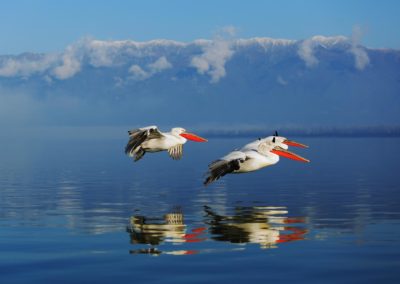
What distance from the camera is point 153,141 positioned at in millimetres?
36406

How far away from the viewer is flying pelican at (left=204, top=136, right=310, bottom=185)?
1203 inches

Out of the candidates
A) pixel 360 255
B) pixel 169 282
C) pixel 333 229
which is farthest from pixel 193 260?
pixel 333 229

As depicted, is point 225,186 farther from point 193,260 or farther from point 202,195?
point 193,260

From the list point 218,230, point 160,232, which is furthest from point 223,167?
point 160,232

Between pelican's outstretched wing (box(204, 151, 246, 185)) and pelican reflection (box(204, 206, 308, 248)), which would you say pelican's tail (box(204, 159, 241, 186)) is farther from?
pelican reflection (box(204, 206, 308, 248))

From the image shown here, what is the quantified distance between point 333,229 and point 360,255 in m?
6.43

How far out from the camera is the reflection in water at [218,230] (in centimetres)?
2720

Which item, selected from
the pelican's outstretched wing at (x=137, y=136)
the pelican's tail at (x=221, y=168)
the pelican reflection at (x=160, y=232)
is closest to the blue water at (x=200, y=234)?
the pelican reflection at (x=160, y=232)

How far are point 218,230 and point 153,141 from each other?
7059 mm

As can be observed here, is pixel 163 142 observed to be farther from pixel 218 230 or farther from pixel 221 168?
pixel 218 230

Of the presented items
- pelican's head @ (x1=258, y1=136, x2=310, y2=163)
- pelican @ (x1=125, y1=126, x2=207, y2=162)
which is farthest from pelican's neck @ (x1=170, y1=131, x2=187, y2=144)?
pelican's head @ (x1=258, y1=136, x2=310, y2=163)

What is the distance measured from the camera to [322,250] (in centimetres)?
2564

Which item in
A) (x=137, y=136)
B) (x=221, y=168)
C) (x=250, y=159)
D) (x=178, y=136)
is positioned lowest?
(x=221, y=168)

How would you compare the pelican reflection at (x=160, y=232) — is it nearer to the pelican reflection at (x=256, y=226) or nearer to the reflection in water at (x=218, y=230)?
the reflection in water at (x=218, y=230)
